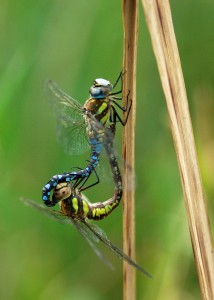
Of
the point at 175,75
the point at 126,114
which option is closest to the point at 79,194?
the point at 126,114

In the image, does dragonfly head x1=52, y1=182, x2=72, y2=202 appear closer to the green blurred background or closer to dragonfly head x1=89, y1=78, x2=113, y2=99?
the green blurred background

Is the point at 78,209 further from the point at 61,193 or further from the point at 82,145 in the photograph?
the point at 82,145

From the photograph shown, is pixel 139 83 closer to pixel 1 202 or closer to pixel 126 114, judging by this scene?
pixel 1 202

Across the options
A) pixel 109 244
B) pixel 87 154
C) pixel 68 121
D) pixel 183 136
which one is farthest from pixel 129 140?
pixel 87 154

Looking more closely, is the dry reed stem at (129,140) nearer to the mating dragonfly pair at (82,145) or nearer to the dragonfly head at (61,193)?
the mating dragonfly pair at (82,145)

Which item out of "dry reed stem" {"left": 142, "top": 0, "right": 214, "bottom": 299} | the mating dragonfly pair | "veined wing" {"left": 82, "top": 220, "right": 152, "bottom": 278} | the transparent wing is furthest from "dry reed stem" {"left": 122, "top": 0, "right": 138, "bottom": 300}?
the transparent wing
